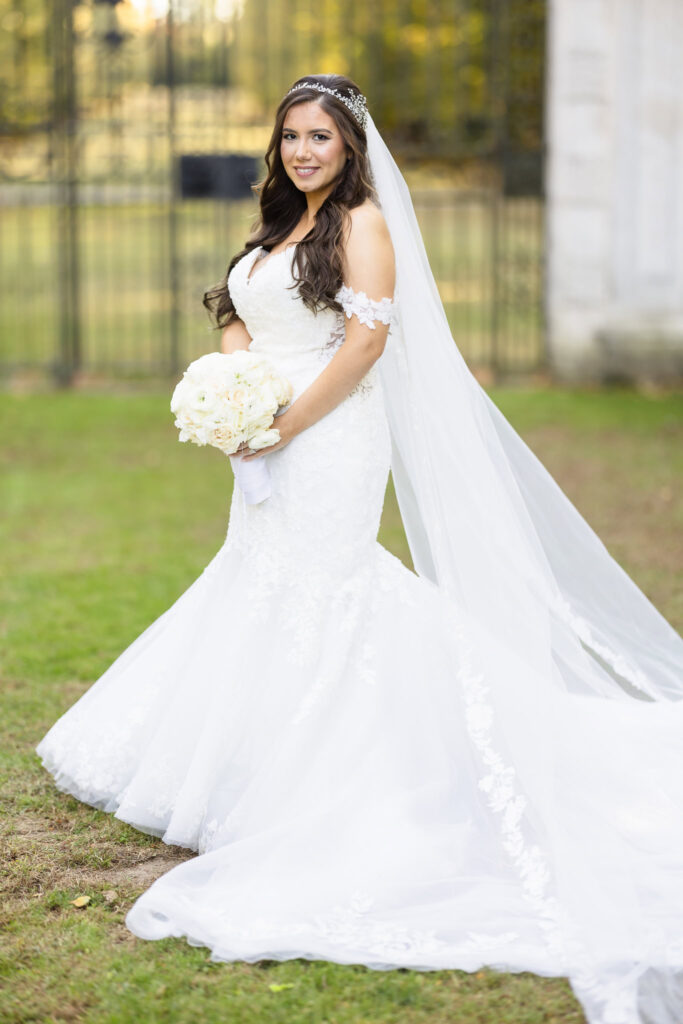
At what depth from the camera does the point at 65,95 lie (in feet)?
39.2

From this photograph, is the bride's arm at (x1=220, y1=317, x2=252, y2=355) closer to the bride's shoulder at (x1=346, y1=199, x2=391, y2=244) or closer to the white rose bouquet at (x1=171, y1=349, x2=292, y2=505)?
the white rose bouquet at (x1=171, y1=349, x2=292, y2=505)

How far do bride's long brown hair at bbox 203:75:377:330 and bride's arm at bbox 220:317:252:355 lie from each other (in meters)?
0.27

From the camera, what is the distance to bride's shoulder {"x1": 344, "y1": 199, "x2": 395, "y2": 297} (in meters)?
3.55

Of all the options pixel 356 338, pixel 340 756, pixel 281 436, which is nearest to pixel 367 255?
pixel 356 338

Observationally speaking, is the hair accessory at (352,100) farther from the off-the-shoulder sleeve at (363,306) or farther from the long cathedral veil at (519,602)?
the off-the-shoulder sleeve at (363,306)

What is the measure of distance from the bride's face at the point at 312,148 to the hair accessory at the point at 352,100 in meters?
0.05

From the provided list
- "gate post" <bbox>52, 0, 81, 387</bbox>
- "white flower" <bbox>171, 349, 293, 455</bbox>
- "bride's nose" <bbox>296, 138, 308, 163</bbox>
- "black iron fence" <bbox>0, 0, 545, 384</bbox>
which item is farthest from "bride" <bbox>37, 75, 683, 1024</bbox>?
"gate post" <bbox>52, 0, 81, 387</bbox>

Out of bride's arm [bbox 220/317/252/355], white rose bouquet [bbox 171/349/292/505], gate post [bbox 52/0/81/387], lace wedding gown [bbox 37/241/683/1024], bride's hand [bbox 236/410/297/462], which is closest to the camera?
lace wedding gown [bbox 37/241/683/1024]

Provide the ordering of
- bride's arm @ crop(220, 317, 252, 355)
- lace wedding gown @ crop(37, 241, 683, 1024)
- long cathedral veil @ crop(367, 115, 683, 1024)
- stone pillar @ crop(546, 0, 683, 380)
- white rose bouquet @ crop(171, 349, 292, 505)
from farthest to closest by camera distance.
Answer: stone pillar @ crop(546, 0, 683, 380) < bride's arm @ crop(220, 317, 252, 355) < white rose bouquet @ crop(171, 349, 292, 505) < long cathedral veil @ crop(367, 115, 683, 1024) < lace wedding gown @ crop(37, 241, 683, 1024)

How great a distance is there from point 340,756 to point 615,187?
349 inches

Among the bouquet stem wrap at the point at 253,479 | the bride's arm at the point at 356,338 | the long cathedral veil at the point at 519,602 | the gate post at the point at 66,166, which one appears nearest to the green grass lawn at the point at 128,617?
the long cathedral veil at the point at 519,602

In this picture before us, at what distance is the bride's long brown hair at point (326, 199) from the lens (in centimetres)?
355

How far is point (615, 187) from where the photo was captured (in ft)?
37.2

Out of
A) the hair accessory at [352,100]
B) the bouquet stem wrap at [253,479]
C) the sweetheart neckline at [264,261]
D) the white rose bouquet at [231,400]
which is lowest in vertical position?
the bouquet stem wrap at [253,479]
